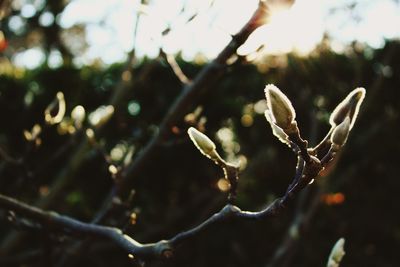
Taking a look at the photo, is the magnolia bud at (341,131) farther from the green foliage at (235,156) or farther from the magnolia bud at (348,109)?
the green foliage at (235,156)

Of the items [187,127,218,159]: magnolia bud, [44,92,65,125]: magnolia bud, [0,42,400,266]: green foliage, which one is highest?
[187,127,218,159]: magnolia bud

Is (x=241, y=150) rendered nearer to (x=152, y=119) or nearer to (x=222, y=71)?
(x=152, y=119)

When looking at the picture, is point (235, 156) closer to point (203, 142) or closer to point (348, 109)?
point (203, 142)

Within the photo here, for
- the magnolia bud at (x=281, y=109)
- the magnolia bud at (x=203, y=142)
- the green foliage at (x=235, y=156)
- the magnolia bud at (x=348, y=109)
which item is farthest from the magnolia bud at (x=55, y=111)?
the green foliage at (x=235, y=156)

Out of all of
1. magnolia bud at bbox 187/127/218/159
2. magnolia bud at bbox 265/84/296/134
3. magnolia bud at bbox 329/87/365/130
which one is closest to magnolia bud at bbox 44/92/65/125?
magnolia bud at bbox 187/127/218/159

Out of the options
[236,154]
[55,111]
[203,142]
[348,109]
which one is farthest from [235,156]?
[348,109]

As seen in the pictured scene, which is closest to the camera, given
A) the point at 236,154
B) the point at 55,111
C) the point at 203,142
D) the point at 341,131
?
the point at 341,131

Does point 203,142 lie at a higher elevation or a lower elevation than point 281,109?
lower

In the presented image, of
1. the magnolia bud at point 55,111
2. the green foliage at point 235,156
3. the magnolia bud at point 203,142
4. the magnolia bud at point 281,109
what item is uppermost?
the magnolia bud at point 281,109

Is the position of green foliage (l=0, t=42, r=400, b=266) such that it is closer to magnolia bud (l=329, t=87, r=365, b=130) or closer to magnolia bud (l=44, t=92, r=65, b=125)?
magnolia bud (l=44, t=92, r=65, b=125)
